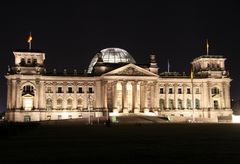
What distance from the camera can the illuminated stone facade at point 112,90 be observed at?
389 ft

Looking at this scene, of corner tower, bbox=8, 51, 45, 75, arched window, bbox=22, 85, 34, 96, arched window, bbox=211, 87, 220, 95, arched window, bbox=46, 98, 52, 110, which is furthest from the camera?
arched window, bbox=211, 87, 220, 95

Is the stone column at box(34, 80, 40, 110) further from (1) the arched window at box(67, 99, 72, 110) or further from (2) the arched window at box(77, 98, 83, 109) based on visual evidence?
(2) the arched window at box(77, 98, 83, 109)

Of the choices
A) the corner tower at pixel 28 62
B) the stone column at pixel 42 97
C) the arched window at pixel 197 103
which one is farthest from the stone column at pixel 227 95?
the corner tower at pixel 28 62

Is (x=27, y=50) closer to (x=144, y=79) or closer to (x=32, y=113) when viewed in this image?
(x=32, y=113)

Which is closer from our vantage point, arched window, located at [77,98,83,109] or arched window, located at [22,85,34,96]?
arched window, located at [22,85,34,96]

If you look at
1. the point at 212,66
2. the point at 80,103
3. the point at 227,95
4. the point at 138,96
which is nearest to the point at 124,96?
the point at 138,96

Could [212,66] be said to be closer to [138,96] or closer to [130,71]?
[138,96]

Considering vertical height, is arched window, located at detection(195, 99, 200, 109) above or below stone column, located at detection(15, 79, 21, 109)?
below

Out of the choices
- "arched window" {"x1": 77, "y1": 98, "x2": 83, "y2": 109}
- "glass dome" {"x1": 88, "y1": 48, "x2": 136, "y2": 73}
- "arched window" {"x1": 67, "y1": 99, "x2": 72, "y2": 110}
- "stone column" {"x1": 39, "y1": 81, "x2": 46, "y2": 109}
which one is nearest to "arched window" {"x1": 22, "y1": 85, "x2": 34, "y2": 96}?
"stone column" {"x1": 39, "y1": 81, "x2": 46, "y2": 109}

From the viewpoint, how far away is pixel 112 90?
122m

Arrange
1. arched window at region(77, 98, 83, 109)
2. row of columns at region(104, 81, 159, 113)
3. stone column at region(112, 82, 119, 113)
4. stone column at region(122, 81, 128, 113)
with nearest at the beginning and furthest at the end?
stone column at region(112, 82, 119, 113), stone column at region(122, 81, 128, 113), row of columns at region(104, 81, 159, 113), arched window at region(77, 98, 83, 109)

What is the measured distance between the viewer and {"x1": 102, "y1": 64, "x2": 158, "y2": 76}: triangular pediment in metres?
121

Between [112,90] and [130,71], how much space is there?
8386mm

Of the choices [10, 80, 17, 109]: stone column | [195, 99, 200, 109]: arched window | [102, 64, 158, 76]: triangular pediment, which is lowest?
[195, 99, 200, 109]: arched window
